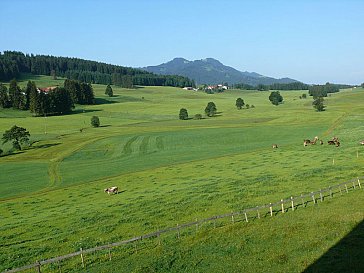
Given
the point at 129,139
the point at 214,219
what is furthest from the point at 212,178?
the point at 129,139

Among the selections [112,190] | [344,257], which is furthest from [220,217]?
[112,190]

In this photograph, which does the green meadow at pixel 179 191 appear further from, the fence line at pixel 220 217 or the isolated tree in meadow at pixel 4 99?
the isolated tree in meadow at pixel 4 99

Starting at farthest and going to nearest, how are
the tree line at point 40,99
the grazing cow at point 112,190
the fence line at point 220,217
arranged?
the tree line at point 40,99 < the grazing cow at point 112,190 < the fence line at point 220,217

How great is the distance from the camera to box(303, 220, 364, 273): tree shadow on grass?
19641mm

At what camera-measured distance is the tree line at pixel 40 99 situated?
142875 mm

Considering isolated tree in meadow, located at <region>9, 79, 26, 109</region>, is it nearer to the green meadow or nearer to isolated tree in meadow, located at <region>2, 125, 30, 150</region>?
the green meadow

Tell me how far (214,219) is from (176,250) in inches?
249

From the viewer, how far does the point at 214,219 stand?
30859 millimetres

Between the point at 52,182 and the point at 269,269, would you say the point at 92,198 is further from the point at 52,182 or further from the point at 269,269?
the point at 269,269

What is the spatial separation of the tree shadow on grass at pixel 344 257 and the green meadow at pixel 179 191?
52 centimetres

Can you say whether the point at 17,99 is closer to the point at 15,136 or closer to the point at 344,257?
the point at 15,136

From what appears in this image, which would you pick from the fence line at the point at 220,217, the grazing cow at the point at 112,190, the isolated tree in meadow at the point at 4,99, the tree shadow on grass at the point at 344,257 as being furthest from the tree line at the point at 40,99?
the tree shadow on grass at the point at 344,257

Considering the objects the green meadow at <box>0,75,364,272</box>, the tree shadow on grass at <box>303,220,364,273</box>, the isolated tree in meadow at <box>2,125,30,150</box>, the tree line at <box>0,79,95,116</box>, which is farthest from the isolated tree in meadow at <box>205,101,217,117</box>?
the tree shadow on grass at <box>303,220,364,273</box>

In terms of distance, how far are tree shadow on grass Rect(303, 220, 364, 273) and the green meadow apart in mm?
519
